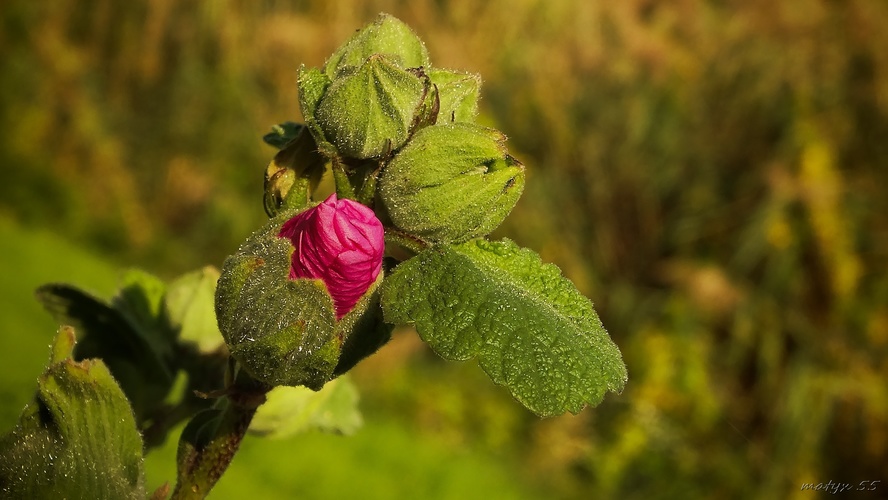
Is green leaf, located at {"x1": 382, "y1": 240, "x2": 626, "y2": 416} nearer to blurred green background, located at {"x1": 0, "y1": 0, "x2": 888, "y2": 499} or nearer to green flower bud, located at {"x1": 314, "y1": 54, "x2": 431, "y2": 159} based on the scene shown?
green flower bud, located at {"x1": 314, "y1": 54, "x2": 431, "y2": 159}

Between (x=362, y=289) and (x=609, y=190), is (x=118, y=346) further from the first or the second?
(x=609, y=190)

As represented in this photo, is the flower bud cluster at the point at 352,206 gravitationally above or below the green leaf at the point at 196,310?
above

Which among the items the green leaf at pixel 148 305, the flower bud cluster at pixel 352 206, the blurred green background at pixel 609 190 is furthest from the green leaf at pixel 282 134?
the blurred green background at pixel 609 190

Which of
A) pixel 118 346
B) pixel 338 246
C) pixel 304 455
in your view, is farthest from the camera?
pixel 304 455

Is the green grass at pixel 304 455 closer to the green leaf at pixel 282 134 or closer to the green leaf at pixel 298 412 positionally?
the green leaf at pixel 298 412

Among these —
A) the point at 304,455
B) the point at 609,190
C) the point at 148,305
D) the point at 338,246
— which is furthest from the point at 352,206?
the point at 609,190

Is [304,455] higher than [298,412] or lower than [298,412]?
lower
